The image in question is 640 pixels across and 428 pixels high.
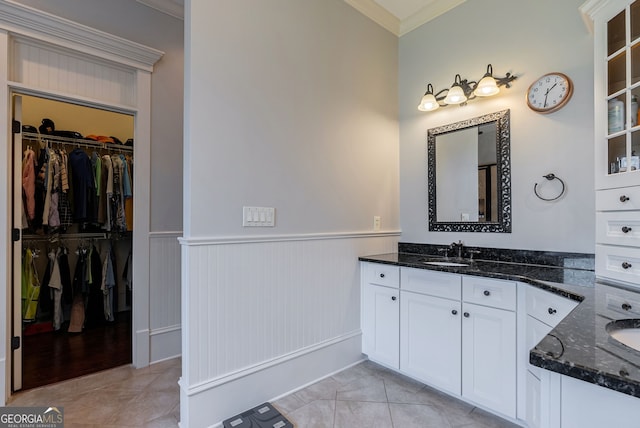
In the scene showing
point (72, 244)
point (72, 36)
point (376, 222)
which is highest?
point (72, 36)

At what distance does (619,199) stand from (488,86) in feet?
3.84

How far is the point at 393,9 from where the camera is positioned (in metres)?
2.74

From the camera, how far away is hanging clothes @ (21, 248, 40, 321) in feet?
9.76

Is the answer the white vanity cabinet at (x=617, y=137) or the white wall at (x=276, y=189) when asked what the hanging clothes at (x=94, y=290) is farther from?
the white vanity cabinet at (x=617, y=137)

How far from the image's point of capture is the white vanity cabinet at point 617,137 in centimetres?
143

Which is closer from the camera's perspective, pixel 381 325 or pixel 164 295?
pixel 381 325

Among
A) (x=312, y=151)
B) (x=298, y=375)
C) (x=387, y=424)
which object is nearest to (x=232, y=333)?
(x=298, y=375)

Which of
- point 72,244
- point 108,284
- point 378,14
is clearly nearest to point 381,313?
point 378,14

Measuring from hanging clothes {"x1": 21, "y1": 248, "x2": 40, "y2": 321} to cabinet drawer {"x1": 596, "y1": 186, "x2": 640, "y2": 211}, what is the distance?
14.9ft

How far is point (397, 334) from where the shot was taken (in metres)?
2.26

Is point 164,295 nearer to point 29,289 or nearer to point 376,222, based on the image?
point 29,289

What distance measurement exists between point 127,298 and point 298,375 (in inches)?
112

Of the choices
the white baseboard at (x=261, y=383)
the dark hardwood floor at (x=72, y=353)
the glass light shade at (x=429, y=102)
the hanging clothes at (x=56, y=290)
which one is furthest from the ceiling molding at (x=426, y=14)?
the hanging clothes at (x=56, y=290)

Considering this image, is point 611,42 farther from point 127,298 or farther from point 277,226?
point 127,298
